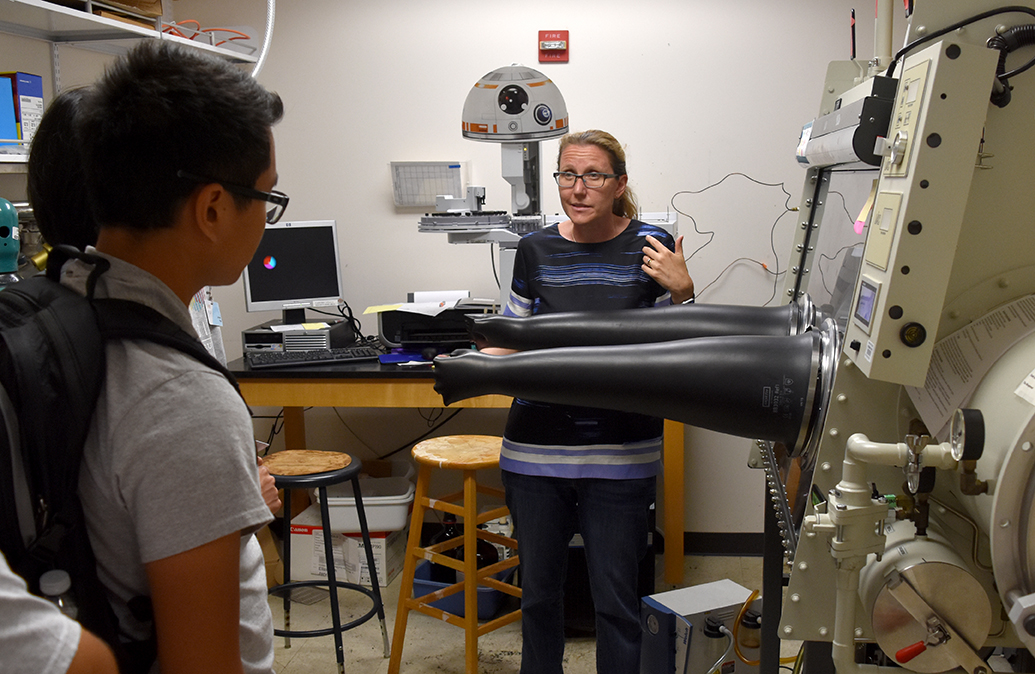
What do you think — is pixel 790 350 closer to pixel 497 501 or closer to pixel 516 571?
pixel 516 571

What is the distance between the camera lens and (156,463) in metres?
0.68

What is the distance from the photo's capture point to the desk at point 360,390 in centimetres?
290

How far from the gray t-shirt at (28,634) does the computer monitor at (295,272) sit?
277 cm

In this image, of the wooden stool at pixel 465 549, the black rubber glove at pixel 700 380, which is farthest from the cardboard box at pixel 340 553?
the black rubber glove at pixel 700 380

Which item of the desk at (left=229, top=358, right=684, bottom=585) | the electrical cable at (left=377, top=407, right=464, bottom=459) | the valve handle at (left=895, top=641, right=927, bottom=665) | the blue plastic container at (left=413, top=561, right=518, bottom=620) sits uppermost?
the valve handle at (left=895, top=641, right=927, bottom=665)

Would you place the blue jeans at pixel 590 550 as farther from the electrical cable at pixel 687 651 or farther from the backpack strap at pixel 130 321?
the backpack strap at pixel 130 321

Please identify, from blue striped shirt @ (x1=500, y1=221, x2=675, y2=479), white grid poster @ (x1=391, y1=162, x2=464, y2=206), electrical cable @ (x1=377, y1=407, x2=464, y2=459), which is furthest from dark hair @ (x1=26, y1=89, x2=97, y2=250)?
electrical cable @ (x1=377, y1=407, x2=464, y2=459)

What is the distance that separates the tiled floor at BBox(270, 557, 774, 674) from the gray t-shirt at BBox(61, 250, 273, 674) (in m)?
2.04

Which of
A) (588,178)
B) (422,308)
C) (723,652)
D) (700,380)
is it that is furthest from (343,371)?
(700,380)

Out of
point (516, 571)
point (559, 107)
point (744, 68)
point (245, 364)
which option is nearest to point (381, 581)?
point (516, 571)

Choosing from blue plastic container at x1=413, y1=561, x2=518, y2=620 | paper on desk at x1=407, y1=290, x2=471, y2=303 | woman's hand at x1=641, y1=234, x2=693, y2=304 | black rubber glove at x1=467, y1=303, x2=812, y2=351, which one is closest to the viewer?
black rubber glove at x1=467, y1=303, x2=812, y2=351

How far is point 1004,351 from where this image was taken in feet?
2.87

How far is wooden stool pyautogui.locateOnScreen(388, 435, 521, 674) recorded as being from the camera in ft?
7.86

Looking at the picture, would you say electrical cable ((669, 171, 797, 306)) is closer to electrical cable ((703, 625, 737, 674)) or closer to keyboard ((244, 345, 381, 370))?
keyboard ((244, 345, 381, 370))
